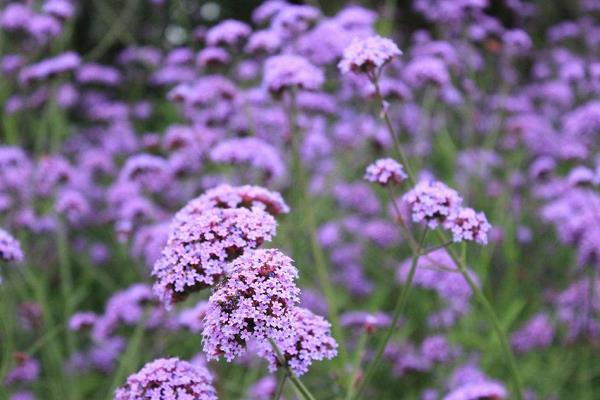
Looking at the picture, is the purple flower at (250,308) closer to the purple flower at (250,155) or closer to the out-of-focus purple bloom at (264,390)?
the out-of-focus purple bloom at (264,390)

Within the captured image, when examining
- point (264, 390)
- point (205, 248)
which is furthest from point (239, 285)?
point (264, 390)

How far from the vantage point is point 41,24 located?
3770 mm

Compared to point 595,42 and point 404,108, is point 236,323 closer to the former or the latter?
point 404,108

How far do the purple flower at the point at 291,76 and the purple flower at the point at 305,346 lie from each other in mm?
1147

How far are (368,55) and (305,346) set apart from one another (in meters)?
0.82

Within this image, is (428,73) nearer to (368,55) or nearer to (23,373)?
(368,55)

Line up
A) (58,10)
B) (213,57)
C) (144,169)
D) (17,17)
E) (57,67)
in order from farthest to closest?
(17,17)
(58,10)
(57,67)
(144,169)
(213,57)

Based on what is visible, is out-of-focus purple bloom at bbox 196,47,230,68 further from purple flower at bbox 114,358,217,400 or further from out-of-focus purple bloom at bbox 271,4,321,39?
purple flower at bbox 114,358,217,400

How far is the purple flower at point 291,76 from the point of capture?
255 centimetres

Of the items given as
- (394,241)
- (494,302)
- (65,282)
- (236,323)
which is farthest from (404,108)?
(236,323)

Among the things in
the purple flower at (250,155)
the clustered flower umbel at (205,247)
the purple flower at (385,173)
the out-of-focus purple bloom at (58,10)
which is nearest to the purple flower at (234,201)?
the clustered flower umbel at (205,247)

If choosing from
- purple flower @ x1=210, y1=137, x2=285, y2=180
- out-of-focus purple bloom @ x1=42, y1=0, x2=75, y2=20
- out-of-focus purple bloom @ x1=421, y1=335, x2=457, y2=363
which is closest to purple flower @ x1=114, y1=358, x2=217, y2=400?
purple flower @ x1=210, y1=137, x2=285, y2=180

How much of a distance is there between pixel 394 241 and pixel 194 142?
1204 mm

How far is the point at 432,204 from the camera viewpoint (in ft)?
5.69
